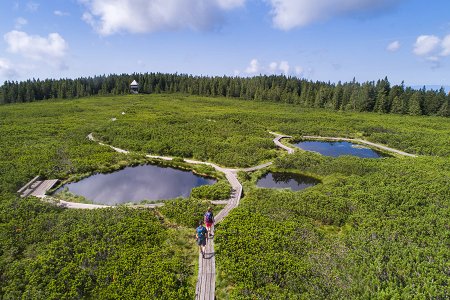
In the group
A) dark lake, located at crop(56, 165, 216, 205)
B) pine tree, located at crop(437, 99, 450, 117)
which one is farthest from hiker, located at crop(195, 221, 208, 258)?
pine tree, located at crop(437, 99, 450, 117)

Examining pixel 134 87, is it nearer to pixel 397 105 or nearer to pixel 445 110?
pixel 397 105

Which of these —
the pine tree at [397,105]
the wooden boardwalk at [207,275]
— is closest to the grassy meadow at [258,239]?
the wooden boardwalk at [207,275]

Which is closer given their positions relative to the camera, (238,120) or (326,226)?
(326,226)

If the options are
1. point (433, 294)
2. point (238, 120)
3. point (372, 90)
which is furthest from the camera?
point (372, 90)

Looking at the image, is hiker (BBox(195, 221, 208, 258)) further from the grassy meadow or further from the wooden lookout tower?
the wooden lookout tower

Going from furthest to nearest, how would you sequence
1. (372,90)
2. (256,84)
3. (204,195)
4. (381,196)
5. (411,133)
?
(256,84)
(372,90)
(411,133)
(204,195)
(381,196)

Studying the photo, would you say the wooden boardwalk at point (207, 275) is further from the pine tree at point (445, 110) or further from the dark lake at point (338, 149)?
the pine tree at point (445, 110)

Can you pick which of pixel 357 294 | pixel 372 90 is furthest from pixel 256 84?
pixel 357 294

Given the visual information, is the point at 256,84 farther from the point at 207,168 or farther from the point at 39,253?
the point at 39,253
